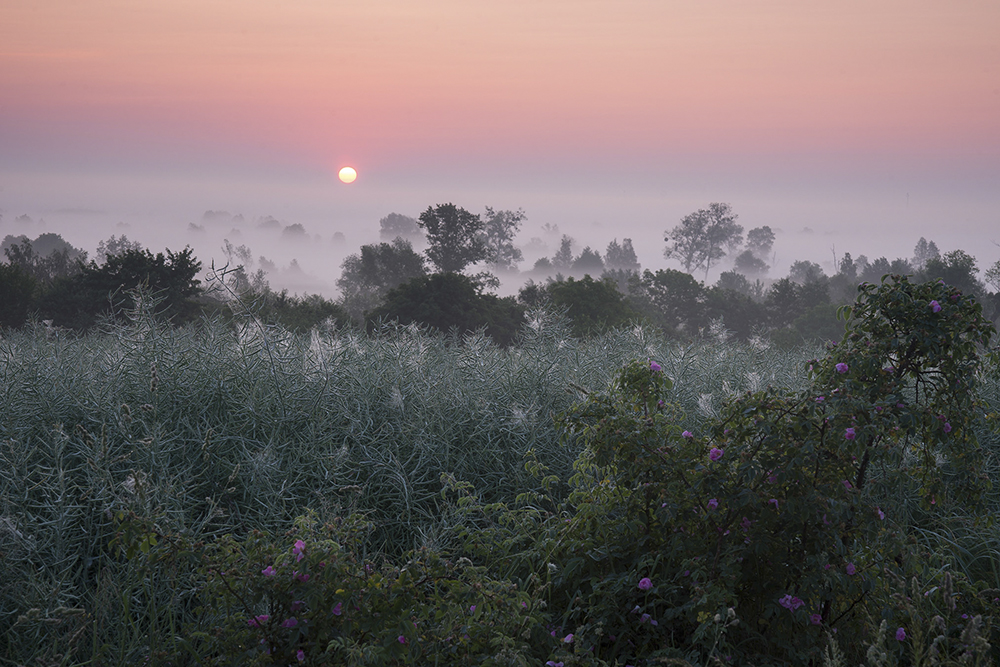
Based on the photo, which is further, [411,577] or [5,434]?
[5,434]

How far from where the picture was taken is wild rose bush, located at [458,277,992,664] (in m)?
2.66

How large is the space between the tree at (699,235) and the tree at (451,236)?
45.0m

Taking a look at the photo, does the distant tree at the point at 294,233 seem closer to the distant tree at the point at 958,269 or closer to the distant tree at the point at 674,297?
the distant tree at the point at 674,297

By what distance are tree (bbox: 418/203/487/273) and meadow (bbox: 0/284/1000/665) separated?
110 feet

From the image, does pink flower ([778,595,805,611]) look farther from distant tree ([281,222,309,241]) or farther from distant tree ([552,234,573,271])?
distant tree ([281,222,309,241])

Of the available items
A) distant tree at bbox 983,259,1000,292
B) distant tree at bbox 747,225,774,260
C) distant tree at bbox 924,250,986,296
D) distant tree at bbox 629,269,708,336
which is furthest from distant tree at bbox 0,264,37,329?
distant tree at bbox 747,225,774,260

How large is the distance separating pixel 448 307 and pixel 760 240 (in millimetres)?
110816

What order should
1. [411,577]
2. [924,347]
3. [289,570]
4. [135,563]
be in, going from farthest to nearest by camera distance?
1. [135,563]
2. [924,347]
3. [411,577]
4. [289,570]

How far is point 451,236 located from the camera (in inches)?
1549

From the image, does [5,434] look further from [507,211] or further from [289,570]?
[507,211]

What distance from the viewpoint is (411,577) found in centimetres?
265

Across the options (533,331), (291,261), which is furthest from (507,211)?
(291,261)

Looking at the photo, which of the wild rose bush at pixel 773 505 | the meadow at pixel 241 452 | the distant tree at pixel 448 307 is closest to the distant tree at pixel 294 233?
the distant tree at pixel 448 307

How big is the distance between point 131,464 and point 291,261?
487ft
